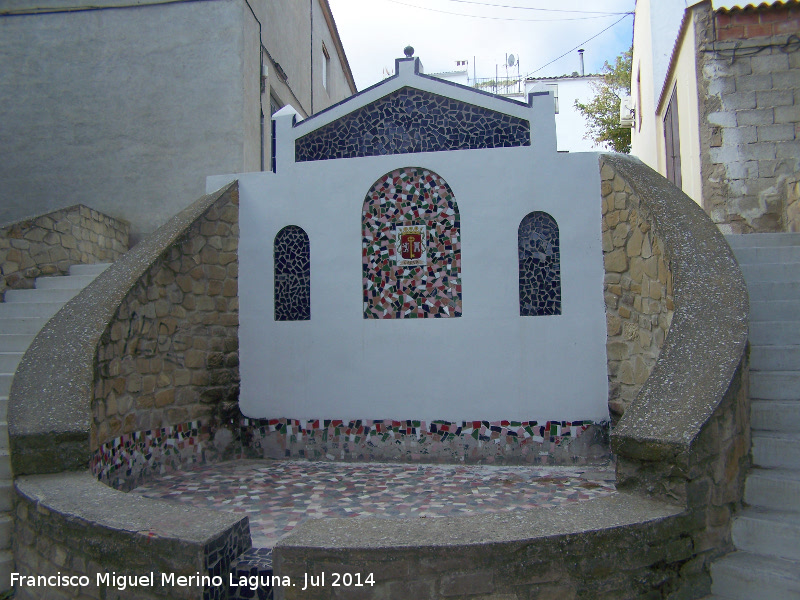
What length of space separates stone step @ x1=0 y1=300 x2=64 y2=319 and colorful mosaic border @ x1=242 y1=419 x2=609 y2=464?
2.07 m

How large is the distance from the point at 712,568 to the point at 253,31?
8.18 meters

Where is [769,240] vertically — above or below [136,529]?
above

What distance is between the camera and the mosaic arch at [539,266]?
5242mm

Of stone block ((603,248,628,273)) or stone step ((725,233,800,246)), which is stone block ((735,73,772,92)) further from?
stone block ((603,248,628,273))

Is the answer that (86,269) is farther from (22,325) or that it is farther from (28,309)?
(22,325)

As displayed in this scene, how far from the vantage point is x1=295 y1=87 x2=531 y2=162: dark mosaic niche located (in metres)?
5.44

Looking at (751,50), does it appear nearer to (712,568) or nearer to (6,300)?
(712,568)

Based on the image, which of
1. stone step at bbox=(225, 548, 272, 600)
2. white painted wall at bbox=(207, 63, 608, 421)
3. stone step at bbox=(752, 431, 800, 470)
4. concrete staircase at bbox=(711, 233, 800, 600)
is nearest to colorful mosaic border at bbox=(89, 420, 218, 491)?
white painted wall at bbox=(207, 63, 608, 421)

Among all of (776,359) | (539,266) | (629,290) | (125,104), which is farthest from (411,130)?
(125,104)

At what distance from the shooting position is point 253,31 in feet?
28.0

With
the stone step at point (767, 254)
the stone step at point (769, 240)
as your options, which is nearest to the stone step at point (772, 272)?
the stone step at point (767, 254)

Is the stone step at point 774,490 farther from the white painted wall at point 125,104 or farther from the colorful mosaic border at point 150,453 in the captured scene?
the white painted wall at point 125,104

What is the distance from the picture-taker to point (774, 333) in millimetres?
4223

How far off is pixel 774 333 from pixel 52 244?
6.75 meters
